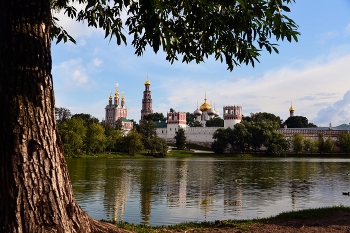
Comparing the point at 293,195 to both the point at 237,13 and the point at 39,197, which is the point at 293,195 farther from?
the point at 39,197

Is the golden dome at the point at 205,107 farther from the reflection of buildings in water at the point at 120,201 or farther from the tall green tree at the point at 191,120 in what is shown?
the reflection of buildings in water at the point at 120,201

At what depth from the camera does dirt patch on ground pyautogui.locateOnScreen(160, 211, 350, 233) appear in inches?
265

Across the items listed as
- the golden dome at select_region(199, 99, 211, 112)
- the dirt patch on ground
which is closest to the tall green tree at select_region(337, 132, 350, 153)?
the golden dome at select_region(199, 99, 211, 112)

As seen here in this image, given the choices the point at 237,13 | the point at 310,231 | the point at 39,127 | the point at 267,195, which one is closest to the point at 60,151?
the point at 39,127

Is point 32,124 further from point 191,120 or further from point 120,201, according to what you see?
point 191,120

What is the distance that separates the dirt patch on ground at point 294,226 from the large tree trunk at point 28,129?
104 inches

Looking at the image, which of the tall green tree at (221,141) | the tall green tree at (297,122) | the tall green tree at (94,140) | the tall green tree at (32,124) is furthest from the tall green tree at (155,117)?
the tall green tree at (32,124)

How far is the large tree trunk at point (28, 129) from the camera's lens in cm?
428

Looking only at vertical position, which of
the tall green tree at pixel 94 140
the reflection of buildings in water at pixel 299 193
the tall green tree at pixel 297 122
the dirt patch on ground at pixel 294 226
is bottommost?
the reflection of buildings in water at pixel 299 193

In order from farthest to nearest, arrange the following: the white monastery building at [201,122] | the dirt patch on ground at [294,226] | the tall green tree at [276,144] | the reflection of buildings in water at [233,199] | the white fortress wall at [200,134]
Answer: the white fortress wall at [200,134] → the white monastery building at [201,122] → the tall green tree at [276,144] → the reflection of buildings in water at [233,199] → the dirt patch on ground at [294,226]

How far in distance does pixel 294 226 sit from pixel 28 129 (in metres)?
5.02

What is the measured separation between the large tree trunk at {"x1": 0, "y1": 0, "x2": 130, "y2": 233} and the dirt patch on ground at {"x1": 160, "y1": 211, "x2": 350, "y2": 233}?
2.65m

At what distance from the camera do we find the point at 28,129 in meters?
4.36

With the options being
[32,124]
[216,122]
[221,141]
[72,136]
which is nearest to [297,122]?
[216,122]
